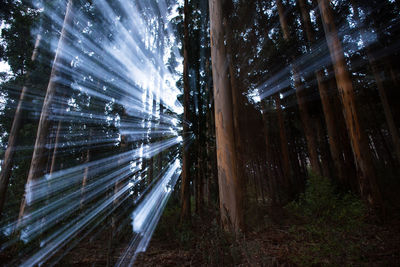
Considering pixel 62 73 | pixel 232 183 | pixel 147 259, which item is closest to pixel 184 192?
pixel 147 259

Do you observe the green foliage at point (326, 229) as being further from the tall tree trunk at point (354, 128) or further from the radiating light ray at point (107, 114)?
the radiating light ray at point (107, 114)

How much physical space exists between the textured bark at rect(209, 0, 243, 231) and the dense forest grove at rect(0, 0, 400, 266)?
3 centimetres

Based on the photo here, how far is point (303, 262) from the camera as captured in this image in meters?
2.52

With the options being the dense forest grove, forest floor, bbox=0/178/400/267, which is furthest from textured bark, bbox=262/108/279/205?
forest floor, bbox=0/178/400/267

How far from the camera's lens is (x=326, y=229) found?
3.39 meters

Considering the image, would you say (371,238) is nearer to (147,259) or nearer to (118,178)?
(147,259)

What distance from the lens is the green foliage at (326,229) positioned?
8.27 feet

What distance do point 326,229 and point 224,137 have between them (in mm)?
2577

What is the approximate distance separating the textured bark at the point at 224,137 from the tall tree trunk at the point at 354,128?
12.3 feet

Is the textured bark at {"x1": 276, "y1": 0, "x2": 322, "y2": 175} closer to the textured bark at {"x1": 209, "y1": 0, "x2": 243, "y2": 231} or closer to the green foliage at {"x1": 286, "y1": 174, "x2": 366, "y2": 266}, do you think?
the green foliage at {"x1": 286, "y1": 174, "x2": 366, "y2": 266}

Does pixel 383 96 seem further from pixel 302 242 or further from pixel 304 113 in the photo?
pixel 302 242

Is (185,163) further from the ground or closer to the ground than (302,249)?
further from the ground

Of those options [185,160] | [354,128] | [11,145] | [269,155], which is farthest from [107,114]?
[354,128]

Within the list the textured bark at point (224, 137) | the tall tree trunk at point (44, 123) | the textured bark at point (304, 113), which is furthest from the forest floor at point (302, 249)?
the textured bark at point (304, 113)
